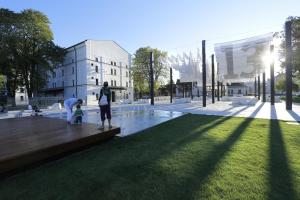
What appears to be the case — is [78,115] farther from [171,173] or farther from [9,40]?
[9,40]

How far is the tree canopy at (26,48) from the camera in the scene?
2514cm

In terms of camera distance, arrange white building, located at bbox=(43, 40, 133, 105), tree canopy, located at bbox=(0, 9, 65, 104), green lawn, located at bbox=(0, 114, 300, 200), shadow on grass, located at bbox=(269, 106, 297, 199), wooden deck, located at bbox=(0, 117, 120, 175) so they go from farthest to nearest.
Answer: white building, located at bbox=(43, 40, 133, 105)
tree canopy, located at bbox=(0, 9, 65, 104)
wooden deck, located at bbox=(0, 117, 120, 175)
green lawn, located at bbox=(0, 114, 300, 200)
shadow on grass, located at bbox=(269, 106, 297, 199)

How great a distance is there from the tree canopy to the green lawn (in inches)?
1096

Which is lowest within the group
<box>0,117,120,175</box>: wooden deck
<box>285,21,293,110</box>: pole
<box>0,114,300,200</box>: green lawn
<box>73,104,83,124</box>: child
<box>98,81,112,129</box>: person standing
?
<box>0,114,300,200</box>: green lawn

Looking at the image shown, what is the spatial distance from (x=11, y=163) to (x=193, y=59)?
34930 mm

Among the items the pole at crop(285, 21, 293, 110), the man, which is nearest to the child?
the man

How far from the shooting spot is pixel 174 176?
3156 mm

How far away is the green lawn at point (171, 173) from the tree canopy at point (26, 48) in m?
27.8

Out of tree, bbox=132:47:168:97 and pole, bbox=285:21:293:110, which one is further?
tree, bbox=132:47:168:97

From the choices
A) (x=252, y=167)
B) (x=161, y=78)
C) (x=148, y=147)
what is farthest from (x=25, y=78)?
(x=252, y=167)

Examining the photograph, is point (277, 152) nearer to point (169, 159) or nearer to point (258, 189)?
point (258, 189)

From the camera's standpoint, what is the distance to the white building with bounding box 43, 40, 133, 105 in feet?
104

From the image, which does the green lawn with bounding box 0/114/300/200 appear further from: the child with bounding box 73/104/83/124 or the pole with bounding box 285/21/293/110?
the pole with bounding box 285/21/293/110

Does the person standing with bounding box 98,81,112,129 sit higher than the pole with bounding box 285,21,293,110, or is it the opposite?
the pole with bounding box 285,21,293,110
